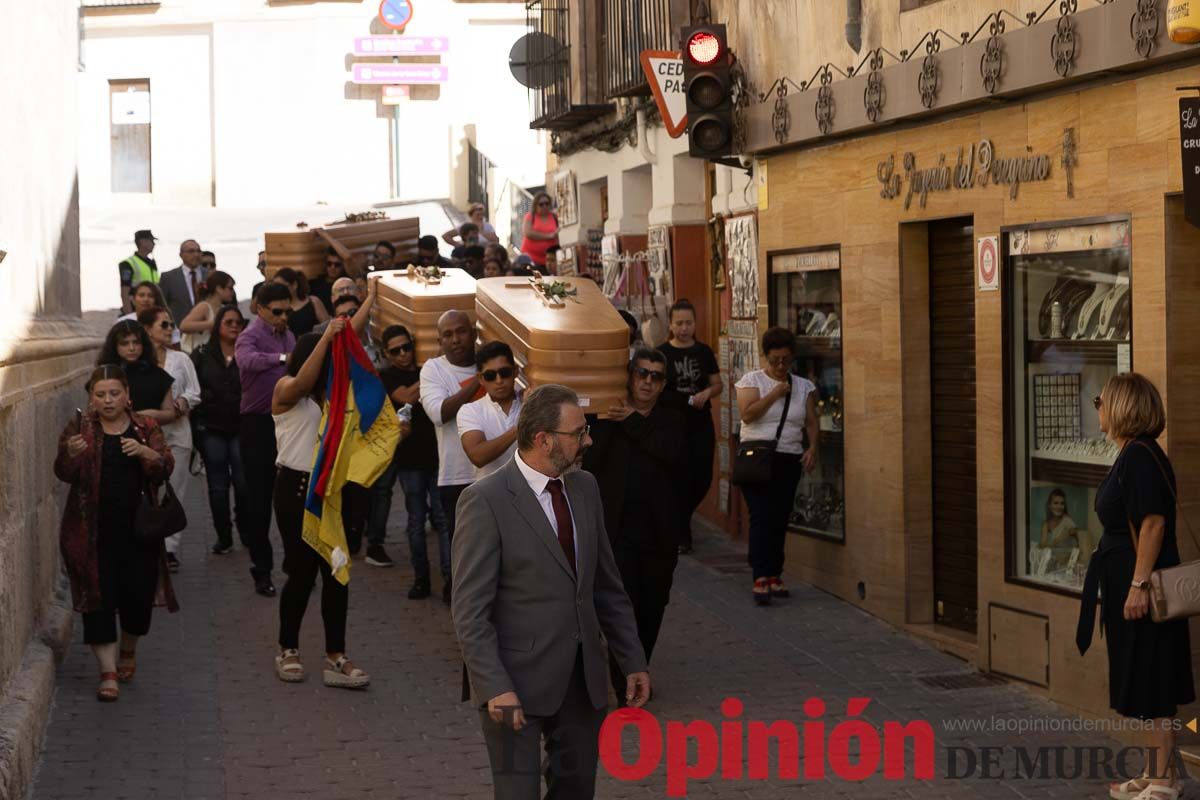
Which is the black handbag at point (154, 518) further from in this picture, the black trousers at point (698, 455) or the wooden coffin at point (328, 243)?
the wooden coffin at point (328, 243)

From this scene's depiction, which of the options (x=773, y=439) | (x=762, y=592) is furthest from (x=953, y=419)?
(x=762, y=592)

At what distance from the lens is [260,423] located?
12.6 m

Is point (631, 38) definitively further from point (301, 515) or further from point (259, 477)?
point (301, 515)

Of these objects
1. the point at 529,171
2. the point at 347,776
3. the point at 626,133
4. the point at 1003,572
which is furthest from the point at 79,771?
the point at 529,171

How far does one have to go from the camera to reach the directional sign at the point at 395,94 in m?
43.0

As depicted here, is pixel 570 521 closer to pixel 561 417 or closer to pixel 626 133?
pixel 561 417

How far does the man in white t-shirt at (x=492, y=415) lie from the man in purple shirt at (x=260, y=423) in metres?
2.59

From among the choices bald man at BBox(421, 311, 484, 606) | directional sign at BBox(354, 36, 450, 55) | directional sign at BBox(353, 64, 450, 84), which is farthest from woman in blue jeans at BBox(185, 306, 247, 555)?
directional sign at BBox(354, 36, 450, 55)

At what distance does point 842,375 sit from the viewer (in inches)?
499

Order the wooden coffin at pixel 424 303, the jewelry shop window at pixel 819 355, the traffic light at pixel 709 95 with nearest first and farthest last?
the jewelry shop window at pixel 819 355 → the wooden coffin at pixel 424 303 → the traffic light at pixel 709 95

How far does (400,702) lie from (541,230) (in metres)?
14.9

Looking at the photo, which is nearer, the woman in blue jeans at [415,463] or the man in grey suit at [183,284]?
the woman in blue jeans at [415,463]

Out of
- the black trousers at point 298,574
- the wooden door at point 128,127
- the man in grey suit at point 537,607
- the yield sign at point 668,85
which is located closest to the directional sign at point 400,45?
the wooden door at point 128,127

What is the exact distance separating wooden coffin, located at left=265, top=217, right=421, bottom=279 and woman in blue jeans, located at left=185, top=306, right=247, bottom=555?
5.03 meters
